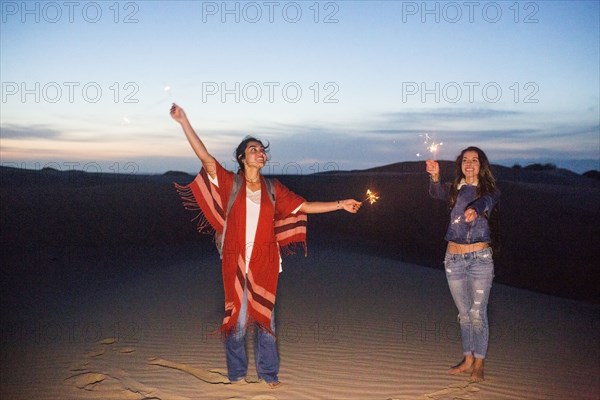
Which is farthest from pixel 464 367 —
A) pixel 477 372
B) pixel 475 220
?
pixel 475 220

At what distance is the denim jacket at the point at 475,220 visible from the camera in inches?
195

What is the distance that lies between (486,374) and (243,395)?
2618mm

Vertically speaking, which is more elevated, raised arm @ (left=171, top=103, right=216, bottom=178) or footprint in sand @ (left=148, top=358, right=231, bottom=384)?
raised arm @ (left=171, top=103, right=216, bottom=178)

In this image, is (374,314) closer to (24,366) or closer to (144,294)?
(144,294)

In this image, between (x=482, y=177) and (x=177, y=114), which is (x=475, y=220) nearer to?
(x=482, y=177)

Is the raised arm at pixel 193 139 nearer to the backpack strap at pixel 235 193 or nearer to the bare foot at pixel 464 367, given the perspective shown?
the backpack strap at pixel 235 193

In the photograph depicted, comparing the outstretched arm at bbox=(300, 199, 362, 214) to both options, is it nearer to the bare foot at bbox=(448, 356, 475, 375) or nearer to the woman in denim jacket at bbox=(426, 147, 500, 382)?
the woman in denim jacket at bbox=(426, 147, 500, 382)

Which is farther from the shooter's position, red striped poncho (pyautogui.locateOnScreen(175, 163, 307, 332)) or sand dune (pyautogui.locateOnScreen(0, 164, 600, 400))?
sand dune (pyautogui.locateOnScreen(0, 164, 600, 400))

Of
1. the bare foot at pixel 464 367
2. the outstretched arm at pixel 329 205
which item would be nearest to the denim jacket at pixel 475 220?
the outstretched arm at pixel 329 205

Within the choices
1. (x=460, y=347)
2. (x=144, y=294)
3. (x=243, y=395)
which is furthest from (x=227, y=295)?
(x=144, y=294)

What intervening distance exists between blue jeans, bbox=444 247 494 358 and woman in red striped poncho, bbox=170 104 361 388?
1.14 metres

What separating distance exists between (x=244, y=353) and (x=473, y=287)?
227 centimetres

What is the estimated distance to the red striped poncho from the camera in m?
4.88

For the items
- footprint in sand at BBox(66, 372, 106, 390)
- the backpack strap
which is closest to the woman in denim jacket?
the backpack strap
